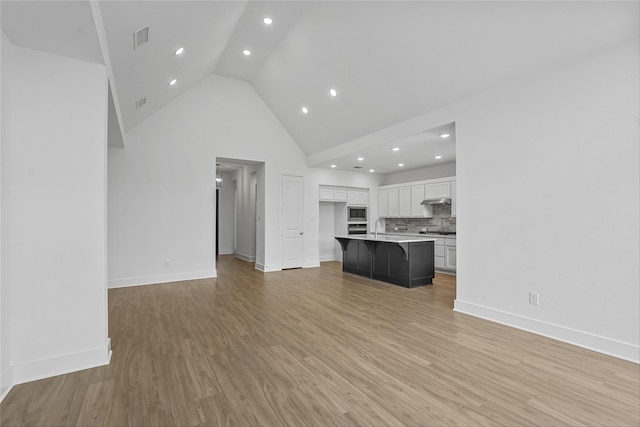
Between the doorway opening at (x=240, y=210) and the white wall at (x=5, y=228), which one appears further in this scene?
the doorway opening at (x=240, y=210)

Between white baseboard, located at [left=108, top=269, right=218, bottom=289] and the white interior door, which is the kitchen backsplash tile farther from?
white baseboard, located at [left=108, top=269, right=218, bottom=289]

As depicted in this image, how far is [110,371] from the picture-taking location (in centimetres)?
256

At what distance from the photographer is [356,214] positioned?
357 inches

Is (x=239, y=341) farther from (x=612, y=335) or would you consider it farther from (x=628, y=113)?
(x=628, y=113)

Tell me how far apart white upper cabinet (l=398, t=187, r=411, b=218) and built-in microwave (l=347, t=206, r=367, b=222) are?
1.06 m

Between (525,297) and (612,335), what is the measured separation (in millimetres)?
773

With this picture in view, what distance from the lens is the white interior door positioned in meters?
7.61

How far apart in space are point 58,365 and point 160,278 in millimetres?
3711

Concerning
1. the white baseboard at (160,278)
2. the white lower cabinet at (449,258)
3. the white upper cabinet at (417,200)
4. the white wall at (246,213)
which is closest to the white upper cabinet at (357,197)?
the white upper cabinet at (417,200)

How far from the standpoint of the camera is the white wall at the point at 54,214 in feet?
7.82

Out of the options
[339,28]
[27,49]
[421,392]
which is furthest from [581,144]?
[27,49]

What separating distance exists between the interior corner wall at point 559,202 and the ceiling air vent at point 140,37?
12.4ft

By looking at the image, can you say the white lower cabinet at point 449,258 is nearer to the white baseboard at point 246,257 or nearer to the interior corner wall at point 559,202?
the interior corner wall at point 559,202

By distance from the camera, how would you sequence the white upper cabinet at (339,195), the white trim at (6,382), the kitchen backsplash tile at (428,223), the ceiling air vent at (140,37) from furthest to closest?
the white upper cabinet at (339,195), the kitchen backsplash tile at (428,223), the ceiling air vent at (140,37), the white trim at (6,382)
